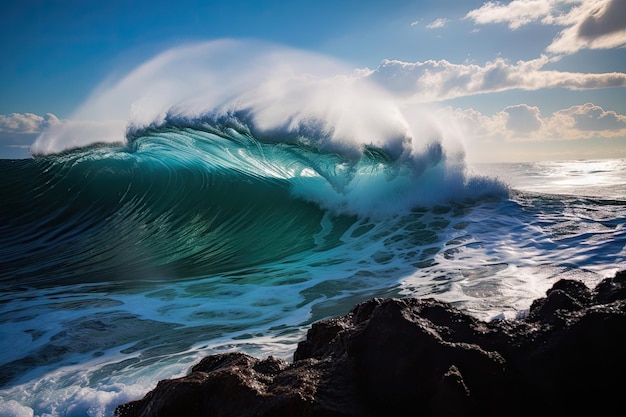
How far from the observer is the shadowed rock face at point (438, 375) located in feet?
5.77

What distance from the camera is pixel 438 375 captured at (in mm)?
1773

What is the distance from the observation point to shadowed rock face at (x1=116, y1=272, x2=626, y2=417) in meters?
1.76

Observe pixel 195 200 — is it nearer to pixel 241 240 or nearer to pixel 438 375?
pixel 241 240

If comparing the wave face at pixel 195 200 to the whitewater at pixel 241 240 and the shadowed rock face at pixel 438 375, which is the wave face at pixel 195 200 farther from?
the shadowed rock face at pixel 438 375

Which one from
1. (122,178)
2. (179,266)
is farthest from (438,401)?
(122,178)

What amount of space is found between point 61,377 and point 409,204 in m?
8.50

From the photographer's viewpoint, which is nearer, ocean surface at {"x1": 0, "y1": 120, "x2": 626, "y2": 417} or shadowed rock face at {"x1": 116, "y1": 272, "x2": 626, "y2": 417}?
shadowed rock face at {"x1": 116, "y1": 272, "x2": 626, "y2": 417}

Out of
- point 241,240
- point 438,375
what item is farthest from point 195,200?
point 438,375

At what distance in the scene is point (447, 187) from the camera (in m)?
11.0

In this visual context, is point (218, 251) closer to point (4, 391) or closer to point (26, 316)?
point (26, 316)

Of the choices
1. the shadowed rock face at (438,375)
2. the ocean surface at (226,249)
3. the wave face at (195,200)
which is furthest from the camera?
the wave face at (195,200)

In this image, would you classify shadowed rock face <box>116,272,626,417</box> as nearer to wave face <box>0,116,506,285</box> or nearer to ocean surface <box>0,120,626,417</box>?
ocean surface <box>0,120,626,417</box>

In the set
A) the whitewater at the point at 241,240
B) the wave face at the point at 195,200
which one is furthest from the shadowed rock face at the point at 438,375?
the wave face at the point at 195,200

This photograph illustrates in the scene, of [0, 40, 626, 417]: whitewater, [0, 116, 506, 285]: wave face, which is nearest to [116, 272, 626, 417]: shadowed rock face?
[0, 40, 626, 417]: whitewater
